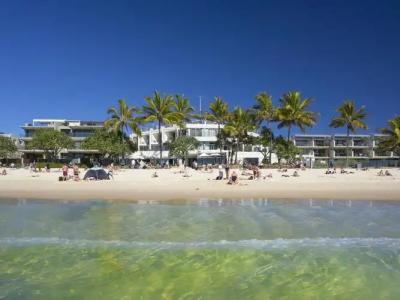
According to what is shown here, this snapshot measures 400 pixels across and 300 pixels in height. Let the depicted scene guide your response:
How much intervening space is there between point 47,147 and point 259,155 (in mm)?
33130

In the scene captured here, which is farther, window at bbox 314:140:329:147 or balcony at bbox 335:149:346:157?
window at bbox 314:140:329:147

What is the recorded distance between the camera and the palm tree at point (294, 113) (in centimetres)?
5888

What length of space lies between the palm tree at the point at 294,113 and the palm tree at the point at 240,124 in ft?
12.8

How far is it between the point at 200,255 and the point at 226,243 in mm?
1463

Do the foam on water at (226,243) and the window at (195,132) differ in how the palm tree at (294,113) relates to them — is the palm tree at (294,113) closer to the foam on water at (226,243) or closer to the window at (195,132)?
the window at (195,132)

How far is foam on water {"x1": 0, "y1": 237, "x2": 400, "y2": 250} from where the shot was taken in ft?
35.5

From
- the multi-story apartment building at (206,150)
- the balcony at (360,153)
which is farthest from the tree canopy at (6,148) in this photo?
the balcony at (360,153)

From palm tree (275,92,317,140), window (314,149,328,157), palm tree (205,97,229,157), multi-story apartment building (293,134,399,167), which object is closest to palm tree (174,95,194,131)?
palm tree (205,97,229,157)

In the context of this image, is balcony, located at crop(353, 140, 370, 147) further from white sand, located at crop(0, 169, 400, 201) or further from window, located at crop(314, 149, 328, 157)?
white sand, located at crop(0, 169, 400, 201)

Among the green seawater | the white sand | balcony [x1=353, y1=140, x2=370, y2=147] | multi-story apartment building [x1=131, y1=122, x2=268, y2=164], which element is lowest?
the green seawater

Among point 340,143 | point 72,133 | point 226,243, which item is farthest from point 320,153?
point 226,243

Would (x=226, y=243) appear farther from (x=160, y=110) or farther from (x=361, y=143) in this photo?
(x=361, y=143)

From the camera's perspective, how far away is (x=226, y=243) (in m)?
11.2

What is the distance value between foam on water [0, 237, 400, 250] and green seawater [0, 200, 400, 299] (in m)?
0.03
